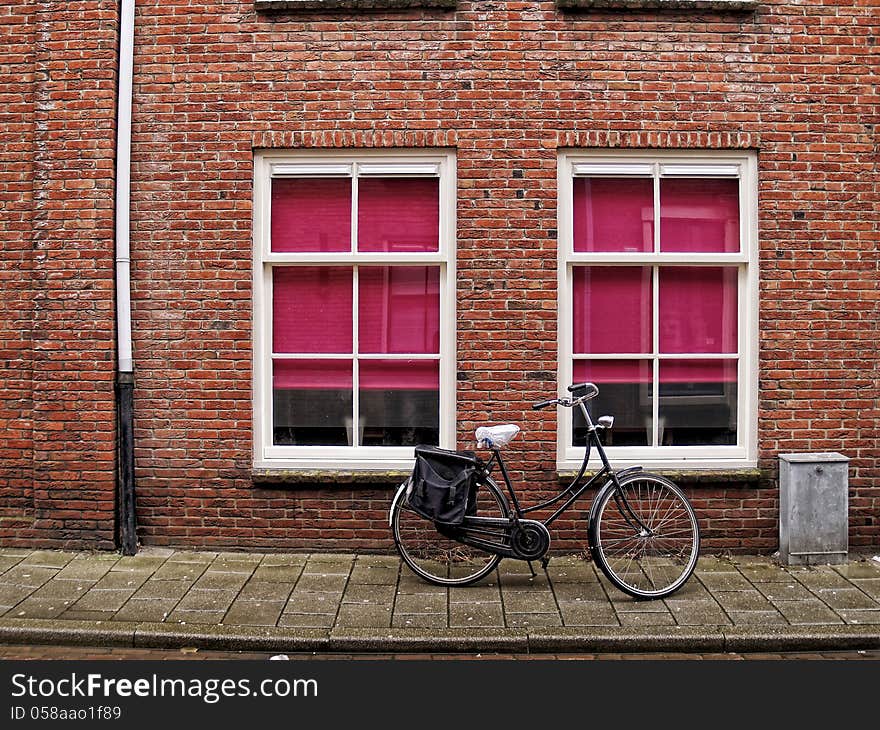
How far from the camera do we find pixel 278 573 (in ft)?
22.7

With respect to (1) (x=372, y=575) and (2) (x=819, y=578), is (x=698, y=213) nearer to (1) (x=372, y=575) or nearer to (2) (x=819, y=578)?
(2) (x=819, y=578)

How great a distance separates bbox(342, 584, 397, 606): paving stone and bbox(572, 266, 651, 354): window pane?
249cm

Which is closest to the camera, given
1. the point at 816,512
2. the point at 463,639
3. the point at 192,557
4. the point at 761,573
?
the point at 463,639

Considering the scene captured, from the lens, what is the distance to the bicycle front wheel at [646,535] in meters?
6.54

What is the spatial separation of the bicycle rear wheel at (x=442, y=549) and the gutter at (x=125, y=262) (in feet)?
7.23

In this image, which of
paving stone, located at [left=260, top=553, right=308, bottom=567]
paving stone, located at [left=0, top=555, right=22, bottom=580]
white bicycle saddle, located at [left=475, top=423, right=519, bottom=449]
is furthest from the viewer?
paving stone, located at [left=260, top=553, right=308, bottom=567]

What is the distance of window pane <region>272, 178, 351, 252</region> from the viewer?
758cm

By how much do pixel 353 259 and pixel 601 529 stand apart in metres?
2.86

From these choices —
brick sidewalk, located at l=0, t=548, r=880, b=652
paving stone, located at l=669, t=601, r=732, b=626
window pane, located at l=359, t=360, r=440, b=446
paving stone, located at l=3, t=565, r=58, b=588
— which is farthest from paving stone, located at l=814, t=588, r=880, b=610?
paving stone, located at l=3, t=565, r=58, b=588

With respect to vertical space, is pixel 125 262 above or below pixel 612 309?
above

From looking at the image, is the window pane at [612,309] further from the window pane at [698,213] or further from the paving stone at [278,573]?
the paving stone at [278,573]

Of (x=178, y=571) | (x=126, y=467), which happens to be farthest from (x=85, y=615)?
(x=126, y=467)

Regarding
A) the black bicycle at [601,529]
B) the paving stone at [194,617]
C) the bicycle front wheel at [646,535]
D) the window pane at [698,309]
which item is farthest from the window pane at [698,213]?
the paving stone at [194,617]

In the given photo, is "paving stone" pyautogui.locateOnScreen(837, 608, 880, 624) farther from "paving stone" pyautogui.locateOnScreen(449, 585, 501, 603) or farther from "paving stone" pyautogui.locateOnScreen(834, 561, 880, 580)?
"paving stone" pyautogui.locateOnScreen(449, 585, 501, 603)
